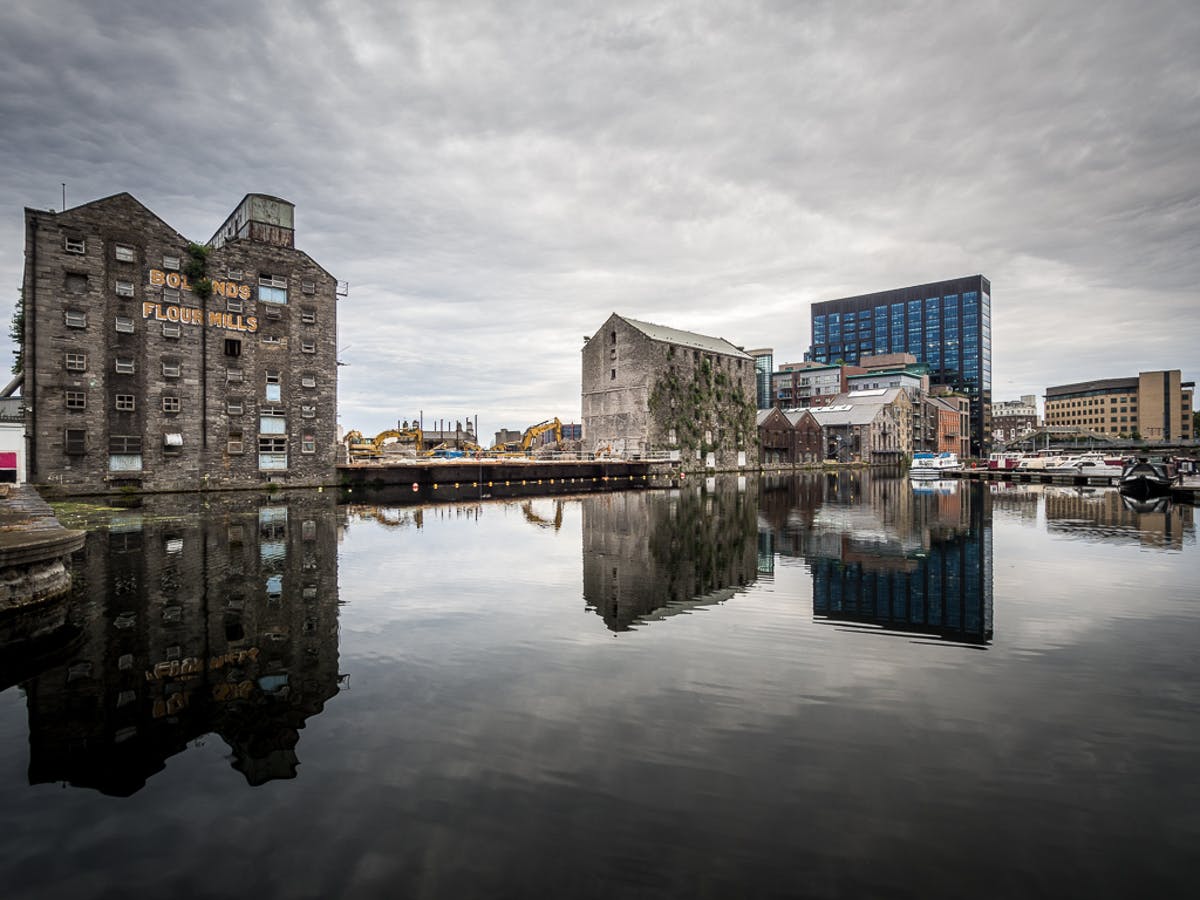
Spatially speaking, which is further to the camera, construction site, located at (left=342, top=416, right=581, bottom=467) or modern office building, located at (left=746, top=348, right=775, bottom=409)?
modern office building, located at (left=746, top=348, right=775, bottom=409)

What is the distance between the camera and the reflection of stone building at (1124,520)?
2303 centimetres

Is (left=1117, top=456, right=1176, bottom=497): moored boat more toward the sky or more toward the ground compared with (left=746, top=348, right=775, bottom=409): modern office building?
more toward the ground

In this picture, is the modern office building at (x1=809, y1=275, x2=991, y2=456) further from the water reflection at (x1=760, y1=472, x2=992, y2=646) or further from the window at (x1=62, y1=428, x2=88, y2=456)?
the window at (x1=62, y1=428, x2=88, y2=456)

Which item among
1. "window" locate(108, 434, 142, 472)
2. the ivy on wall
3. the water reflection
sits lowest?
the water reflection

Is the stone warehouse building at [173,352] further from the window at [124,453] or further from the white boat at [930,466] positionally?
the white boat at [930,466]

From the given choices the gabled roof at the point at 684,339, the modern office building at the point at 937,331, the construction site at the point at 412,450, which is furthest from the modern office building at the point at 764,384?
the construction site at the point at 412,450

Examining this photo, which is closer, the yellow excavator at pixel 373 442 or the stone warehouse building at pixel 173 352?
the stone warehouse building at pixel 173 352

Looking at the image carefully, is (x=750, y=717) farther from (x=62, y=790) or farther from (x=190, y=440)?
(x=190, y=440)

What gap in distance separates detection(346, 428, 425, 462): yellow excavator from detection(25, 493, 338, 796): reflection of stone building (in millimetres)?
43653

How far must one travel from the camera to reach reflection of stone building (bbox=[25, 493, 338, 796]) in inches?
253

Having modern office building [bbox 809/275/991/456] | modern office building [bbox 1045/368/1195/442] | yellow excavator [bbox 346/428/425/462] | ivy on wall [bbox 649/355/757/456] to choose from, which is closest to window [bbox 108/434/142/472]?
yellow excavator [bbox 346/428/425/462]

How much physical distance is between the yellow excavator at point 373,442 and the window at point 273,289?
14420mm

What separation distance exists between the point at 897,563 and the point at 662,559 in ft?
21.3

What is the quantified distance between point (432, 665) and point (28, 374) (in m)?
43.1
